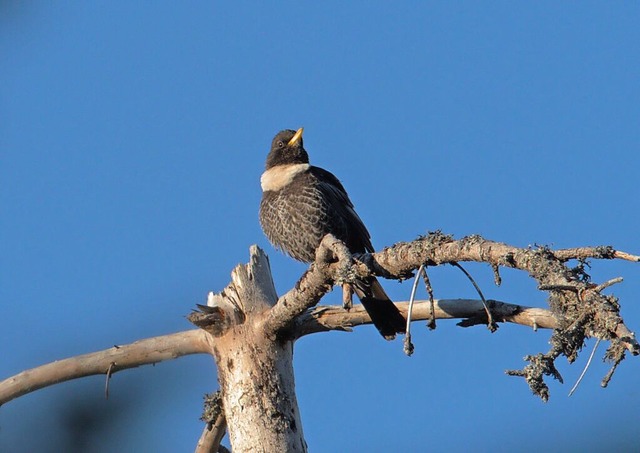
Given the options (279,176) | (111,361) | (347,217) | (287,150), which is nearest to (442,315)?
(347,217)

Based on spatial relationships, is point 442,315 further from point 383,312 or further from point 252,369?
point 252,369

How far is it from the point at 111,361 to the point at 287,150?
7.77ft

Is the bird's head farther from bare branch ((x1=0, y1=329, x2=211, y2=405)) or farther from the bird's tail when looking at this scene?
bare branch ((x1=0, y1=329, x2=211, y2=405))

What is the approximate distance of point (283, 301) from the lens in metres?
5.52

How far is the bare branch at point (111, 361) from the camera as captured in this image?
19.5ft

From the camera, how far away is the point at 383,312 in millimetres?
6055

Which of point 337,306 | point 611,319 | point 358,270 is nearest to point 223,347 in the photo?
point 337,306

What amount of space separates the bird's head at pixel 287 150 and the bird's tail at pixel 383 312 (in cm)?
180

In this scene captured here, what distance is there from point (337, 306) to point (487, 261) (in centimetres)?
173

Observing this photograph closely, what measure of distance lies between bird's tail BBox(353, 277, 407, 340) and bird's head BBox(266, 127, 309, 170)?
5.92ft

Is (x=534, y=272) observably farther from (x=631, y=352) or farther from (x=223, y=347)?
(x=223, y=347)

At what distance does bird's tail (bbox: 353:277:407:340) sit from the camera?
6.00 m

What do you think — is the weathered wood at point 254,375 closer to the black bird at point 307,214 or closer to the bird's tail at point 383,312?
the bird's tail at point 383,312

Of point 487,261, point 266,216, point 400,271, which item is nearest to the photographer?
point 487,261
